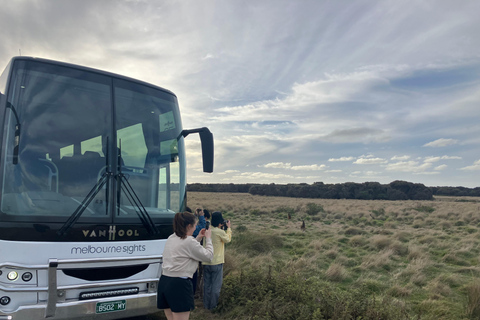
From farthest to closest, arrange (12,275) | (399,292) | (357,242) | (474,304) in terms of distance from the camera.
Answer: (357,242)
(399,292)
(474,304)
(12,275)

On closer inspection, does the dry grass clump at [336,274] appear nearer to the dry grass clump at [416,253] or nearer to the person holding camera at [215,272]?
the dry grass clump at [416,253]

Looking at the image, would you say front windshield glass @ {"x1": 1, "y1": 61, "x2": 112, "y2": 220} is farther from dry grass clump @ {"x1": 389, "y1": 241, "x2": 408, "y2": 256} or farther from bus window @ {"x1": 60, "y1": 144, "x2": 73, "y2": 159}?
dry grass clump @ {"x1": 389, "y1": 241, "x2": 408, "y2": 256}

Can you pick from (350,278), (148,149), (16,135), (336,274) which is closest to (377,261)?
(350,278)

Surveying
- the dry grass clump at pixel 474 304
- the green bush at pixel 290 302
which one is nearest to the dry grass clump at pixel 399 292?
the dry grass clump at pixel 474 304

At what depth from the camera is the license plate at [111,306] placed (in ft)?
13.8

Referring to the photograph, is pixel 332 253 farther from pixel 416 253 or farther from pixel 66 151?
pixel 66 151

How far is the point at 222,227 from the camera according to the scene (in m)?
6.28

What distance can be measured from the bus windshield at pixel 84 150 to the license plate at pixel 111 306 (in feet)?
3.21

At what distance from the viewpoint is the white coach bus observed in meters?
3.91

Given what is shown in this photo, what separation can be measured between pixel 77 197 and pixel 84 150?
64cm

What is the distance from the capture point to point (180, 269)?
3.69 m

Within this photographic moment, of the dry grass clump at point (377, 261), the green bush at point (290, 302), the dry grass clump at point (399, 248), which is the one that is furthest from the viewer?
the dry grass clump at point (399, 248)

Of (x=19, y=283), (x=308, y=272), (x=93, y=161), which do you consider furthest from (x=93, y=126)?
(x=308, y=272)

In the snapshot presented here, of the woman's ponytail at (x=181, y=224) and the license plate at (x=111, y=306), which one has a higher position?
the woman's ponytail at (x=181, y=224)
